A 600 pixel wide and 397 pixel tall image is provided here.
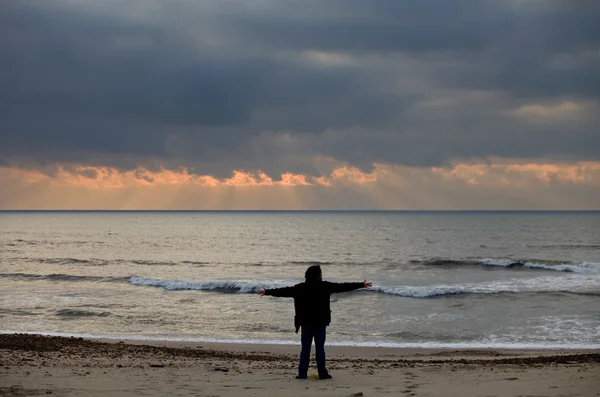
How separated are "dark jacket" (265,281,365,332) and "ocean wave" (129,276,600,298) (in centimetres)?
2163

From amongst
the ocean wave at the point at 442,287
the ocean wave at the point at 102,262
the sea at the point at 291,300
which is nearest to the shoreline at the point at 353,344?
the sea at the point at 291,300

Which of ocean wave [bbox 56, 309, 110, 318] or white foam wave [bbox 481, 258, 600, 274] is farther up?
white foam wave [bbox 481, 258, 600, 274]

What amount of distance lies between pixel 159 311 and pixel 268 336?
23.9ft

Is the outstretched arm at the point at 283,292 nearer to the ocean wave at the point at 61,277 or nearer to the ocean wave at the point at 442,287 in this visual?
the ocean wave at the point at 442,287

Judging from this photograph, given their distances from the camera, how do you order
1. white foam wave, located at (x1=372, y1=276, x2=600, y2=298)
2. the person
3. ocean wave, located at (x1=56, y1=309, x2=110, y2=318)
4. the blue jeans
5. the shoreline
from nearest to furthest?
the person, the blue jeans, the shoreline, ocean wave, located at (x1=56, y1=309, x2=110, y2=318), white foam wave, located at (x1=372, y1=276, x2=600, y2=298)

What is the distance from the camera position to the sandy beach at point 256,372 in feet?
31.8

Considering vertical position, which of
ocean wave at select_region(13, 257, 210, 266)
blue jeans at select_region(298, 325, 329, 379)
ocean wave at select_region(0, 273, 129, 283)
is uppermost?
blue jeans at select_region(298, 325, 329, 379)

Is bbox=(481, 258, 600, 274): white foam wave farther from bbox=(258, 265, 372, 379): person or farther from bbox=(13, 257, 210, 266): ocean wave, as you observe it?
bbox=(258, 265, 372, 379): person

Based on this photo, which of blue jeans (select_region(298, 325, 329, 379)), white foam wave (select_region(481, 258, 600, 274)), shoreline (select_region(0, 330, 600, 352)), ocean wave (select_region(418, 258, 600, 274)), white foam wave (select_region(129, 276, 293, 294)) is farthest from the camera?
ocean wave (select_region(418, 258, 600, 274))

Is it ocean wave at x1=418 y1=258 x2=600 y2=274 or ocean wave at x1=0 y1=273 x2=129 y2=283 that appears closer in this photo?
ocean wave at x1=0 y1=273 x2=129 y2=283

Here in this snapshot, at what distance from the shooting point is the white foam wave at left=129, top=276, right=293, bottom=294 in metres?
34.8

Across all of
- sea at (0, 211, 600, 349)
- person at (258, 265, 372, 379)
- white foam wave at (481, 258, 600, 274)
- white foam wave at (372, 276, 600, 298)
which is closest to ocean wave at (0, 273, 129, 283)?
sea at (0, 211, 600, 349)

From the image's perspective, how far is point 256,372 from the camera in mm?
12023

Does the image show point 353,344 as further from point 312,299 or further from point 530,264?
point 530,264
